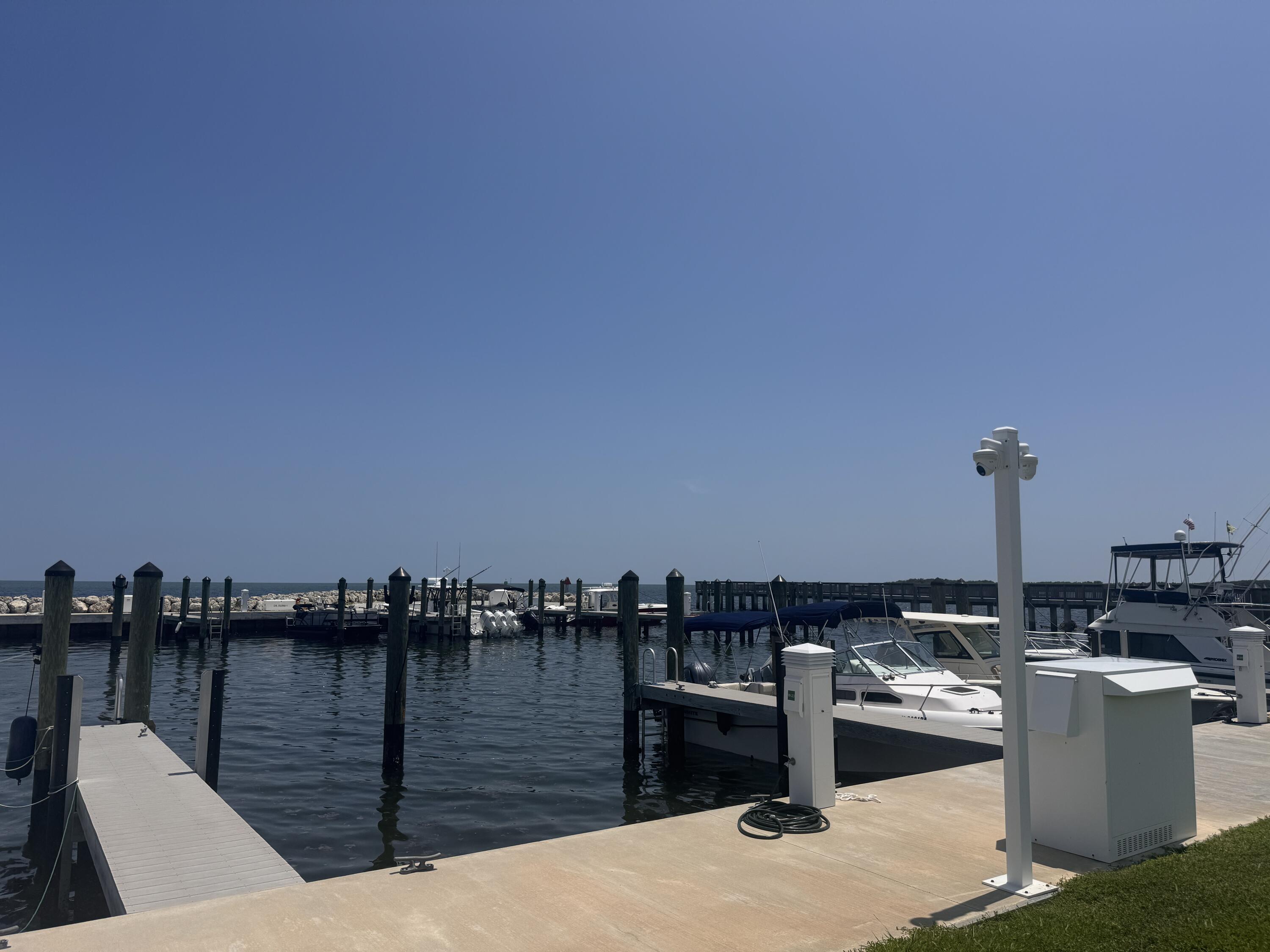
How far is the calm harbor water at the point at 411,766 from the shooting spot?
1109cm

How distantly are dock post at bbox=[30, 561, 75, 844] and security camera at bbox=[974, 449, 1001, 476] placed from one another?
10563 millimetres

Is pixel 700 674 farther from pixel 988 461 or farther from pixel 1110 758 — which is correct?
pixel 988 461

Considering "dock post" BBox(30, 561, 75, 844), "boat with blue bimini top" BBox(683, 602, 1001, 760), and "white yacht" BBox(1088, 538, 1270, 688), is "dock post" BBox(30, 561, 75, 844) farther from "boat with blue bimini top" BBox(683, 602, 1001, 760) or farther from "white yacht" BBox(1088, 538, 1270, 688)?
"white yacht" BBox(1088, 538, 1270, 688)

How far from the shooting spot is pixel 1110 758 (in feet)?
19.4

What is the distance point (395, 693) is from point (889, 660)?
8608 millimetres

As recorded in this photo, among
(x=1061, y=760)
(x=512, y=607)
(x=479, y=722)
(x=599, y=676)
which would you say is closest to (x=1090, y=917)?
(x=1061, y=760)

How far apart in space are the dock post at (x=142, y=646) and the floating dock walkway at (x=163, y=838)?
5.71ft

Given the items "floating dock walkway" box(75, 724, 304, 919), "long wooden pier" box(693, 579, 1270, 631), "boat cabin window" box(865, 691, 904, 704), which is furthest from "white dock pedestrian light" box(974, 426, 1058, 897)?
"long wooden pier" box(693, 579, 1270, 631)

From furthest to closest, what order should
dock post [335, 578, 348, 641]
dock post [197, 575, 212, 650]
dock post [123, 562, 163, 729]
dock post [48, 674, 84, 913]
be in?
1. dock post [335, 578, 348, 641]
2. dock post [197, 575, 212, 650]
3. dock post [123, 562, 163, 729]
4. dock post [48, 674, 84, 913]

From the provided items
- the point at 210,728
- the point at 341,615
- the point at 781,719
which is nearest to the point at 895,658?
the point at 781,719

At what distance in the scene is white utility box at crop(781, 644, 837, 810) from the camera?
7336 mm

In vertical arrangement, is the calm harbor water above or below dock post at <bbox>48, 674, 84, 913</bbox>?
below

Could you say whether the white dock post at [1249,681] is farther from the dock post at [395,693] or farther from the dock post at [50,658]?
the dock post at [50,658]

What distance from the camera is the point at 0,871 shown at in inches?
381
